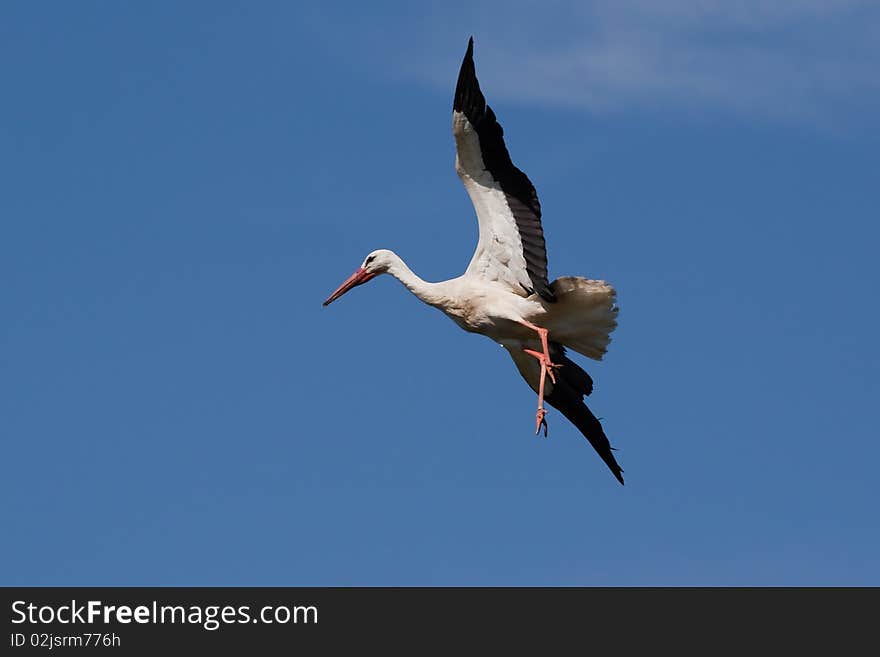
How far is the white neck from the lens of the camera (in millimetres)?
24750

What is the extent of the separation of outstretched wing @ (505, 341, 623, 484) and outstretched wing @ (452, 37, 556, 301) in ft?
3.01

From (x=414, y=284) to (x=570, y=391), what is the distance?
2033 millimetres

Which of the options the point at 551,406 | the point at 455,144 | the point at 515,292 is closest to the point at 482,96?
the point at 455,144

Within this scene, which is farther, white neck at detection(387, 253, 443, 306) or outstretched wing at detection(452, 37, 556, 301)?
white neck at detection(387, 253, 443, 306)

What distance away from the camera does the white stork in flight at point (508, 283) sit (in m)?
24.0

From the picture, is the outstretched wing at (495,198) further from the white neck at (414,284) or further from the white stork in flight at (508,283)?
the white neck at (414,284)

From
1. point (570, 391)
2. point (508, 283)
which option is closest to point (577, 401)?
point (570, 391)

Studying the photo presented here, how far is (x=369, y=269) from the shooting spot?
2570 centimetres

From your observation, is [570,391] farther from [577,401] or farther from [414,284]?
[414,284]

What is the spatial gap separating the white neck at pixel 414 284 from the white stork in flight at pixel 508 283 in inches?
0.4

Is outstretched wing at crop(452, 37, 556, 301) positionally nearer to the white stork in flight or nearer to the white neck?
the white stork in flight

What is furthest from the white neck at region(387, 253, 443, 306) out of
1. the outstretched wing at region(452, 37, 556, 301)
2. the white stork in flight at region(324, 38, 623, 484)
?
the outstretched wing at region(452, 37, 556, 301)

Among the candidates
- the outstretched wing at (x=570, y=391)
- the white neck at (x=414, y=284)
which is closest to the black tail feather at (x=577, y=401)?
the outstretched wing at (x=570, y=391)

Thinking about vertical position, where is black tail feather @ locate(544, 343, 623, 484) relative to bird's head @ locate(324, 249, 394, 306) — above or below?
below
